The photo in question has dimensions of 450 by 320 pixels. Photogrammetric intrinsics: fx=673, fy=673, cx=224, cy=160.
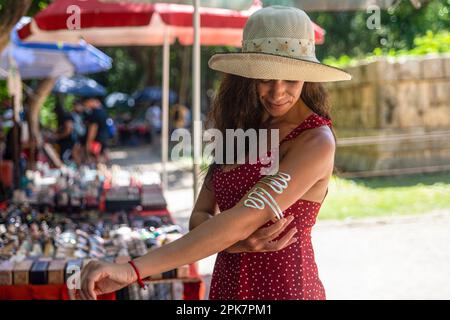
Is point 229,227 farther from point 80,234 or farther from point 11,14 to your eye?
point 11,14

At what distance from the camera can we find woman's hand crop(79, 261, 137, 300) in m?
1.48

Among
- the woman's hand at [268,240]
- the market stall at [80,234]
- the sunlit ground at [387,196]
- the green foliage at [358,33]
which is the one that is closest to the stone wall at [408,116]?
the sunlit ground at [387,196]

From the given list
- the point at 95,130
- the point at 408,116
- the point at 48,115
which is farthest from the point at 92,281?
the point at 48,115

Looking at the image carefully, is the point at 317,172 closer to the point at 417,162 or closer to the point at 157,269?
the point at 157,269

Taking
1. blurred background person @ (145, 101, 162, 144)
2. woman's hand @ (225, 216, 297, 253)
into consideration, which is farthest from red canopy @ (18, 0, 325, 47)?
blurred background person @ (145, 101, 162, 144)

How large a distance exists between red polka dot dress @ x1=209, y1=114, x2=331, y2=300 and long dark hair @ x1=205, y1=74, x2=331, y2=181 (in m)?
0.11

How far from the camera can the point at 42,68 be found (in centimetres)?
1235

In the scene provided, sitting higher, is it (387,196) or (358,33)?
(358,33)

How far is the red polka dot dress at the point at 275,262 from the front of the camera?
1.80 meters

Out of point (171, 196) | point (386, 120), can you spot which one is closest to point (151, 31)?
point (171, 196)

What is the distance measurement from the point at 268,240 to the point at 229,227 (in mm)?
190

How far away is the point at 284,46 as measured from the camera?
1738 mm

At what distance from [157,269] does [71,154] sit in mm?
12563

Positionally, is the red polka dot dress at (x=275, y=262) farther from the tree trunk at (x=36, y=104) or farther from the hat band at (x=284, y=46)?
the tree trunk at (x=36, y=104)
